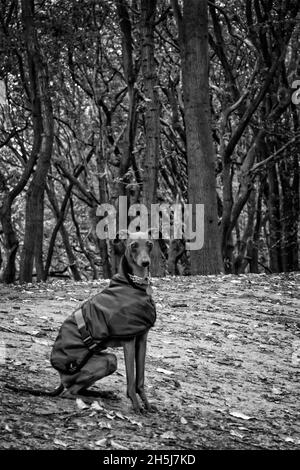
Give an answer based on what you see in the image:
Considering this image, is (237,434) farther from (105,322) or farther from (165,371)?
(165,371)

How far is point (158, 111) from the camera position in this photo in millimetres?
16781

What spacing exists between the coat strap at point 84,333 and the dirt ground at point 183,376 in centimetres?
50

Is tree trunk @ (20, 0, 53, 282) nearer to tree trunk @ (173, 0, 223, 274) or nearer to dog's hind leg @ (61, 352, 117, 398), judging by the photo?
tree trunk @ (173, 0, 223, 274)

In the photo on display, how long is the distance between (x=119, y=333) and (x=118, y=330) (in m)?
0.02

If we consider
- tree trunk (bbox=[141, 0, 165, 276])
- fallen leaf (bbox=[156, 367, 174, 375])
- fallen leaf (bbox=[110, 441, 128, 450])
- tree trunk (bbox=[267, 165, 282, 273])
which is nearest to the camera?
fallen leaf (bbox=[110, 441, 128, 450])

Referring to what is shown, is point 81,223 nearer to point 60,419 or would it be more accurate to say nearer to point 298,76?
point 298,76

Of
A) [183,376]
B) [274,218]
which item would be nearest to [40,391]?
[183,376]

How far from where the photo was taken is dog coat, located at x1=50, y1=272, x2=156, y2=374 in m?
5.84

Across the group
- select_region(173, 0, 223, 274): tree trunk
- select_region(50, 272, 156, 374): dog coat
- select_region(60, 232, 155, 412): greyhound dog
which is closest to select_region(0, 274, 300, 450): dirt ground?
select_region(60, 232, 155, 412): greyhound dog

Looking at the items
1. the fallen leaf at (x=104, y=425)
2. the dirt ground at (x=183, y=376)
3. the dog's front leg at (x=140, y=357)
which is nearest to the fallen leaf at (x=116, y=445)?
the dirt ground at (x=183, y=376)

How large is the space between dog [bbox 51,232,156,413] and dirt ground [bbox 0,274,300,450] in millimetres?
239

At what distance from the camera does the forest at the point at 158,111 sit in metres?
16.1

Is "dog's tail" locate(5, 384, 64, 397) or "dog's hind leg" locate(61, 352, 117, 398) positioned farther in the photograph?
"dog's tail" locate(5, 384, 64, 397)

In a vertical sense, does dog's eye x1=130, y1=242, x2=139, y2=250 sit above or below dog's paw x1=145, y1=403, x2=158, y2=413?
above
